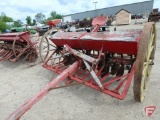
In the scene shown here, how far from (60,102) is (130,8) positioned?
168 feet

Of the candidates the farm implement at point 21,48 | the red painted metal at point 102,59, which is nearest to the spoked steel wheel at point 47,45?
the farm implement at point 21,48

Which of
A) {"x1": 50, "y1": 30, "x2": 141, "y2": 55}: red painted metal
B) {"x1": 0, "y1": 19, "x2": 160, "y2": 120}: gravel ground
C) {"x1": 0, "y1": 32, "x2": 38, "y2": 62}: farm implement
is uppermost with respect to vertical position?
{"x1": 50, "y1": 30, "x2": 141, "y2": 55}: red painted metal

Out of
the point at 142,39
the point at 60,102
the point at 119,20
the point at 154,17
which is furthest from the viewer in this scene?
the point at 119,20

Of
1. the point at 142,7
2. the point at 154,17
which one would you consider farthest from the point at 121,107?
the point at 142,7

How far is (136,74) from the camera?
2.04 m

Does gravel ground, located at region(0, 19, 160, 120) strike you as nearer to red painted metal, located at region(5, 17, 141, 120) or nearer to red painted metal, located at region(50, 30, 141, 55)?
red painted metal, located at region(5, 17, 141, 120)

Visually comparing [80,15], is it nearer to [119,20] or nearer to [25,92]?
[119,20]

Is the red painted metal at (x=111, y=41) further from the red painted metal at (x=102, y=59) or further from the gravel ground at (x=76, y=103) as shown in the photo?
the gravel ground at (x=76, y=103)

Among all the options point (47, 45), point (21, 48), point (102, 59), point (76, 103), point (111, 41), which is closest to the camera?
point (111, 41)

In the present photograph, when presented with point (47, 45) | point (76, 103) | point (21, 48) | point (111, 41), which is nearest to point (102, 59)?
point (111, 41)

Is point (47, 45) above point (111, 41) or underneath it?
underneath

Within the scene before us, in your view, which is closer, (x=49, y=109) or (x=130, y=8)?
(x=49, y=109)

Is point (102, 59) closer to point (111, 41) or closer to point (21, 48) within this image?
point (111, 41)

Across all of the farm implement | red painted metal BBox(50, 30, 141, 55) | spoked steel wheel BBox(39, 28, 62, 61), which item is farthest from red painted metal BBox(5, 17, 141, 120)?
the farm implement
